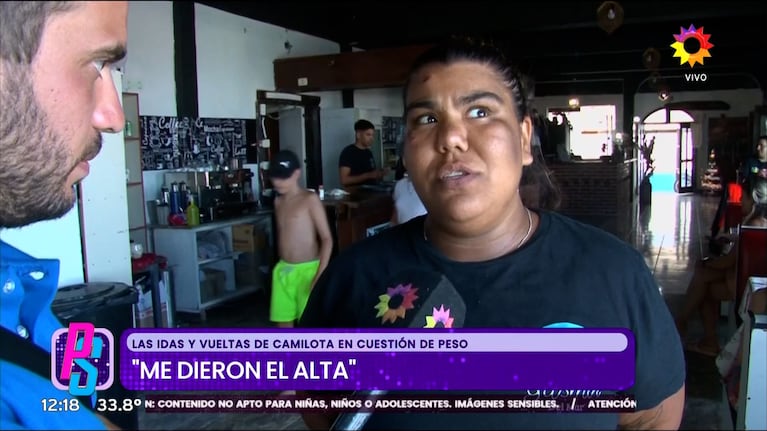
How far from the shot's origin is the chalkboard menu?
15.5ft

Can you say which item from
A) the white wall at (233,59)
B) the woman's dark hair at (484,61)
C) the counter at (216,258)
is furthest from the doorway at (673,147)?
the white wall at (233,59)

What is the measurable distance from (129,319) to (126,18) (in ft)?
6.90

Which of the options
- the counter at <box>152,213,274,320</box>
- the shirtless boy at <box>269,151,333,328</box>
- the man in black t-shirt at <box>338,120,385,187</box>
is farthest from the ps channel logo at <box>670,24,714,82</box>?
the man in black t-shirt at <box>338,120,385,187</box>

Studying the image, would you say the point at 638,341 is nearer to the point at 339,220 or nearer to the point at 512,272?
the point at 512,272

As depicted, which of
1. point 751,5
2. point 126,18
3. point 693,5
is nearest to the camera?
point 126,18

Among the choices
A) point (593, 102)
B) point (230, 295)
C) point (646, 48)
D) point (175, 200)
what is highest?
point (646, 48)

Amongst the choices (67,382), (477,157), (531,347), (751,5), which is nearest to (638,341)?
(531,347)

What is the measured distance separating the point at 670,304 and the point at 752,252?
0.79ft

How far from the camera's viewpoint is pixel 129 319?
2.19 m

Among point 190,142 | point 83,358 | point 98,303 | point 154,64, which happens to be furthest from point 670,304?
point 190,142

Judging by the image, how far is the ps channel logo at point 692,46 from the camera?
38.8 inches

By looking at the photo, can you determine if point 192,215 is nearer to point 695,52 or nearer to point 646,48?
point 646,48

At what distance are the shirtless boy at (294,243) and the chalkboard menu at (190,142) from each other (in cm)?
183

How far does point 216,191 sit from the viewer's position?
15.5ft
